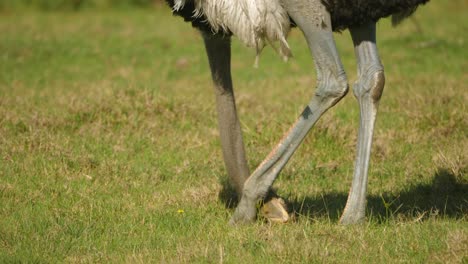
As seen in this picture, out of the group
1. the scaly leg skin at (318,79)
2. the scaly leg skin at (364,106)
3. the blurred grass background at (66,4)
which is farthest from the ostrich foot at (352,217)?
the blurred grass background at (66,4)

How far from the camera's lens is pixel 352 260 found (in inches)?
159

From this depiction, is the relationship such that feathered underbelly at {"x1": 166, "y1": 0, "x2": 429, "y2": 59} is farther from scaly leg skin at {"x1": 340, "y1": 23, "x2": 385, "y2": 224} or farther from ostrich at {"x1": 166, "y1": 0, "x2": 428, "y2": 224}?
scaly leg skin at {"x1": 340, "y1": 23, "x2": 385, "y2": 224}

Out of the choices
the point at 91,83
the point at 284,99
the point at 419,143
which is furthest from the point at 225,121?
the point at 91,83

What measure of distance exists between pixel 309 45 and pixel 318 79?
183 mm

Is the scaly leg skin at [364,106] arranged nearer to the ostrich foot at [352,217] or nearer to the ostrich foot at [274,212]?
the ostrich foot at [352,217]

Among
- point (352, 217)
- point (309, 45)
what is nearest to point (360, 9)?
point (309, 45)

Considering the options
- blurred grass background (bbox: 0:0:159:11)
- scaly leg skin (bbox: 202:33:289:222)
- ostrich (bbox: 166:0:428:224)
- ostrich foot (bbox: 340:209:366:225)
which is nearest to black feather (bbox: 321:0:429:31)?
ostrich (bbox: 166:0:428:224)

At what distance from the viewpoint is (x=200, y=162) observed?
6.19 metres

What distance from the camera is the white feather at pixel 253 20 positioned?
172 inches

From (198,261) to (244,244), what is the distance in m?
0.33

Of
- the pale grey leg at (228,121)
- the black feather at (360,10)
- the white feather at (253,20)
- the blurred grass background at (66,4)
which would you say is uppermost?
the black feather at (360,10)

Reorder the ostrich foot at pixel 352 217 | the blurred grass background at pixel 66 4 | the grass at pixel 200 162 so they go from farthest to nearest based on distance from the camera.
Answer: the blurred grass background at pixel 66 4 → the ostrich foot at pixel 352 217 → the grass at pixel 200 162

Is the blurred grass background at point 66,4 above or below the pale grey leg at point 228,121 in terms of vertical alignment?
below

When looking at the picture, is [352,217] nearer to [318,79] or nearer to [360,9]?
[318,79]
